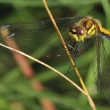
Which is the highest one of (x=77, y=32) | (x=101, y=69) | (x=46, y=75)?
(x=46, y=75)

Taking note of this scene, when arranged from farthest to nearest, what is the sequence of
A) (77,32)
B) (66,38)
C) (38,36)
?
1. (38,36)
2. (66,38)
3. (77,32)

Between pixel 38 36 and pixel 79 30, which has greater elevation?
pixel 38 36

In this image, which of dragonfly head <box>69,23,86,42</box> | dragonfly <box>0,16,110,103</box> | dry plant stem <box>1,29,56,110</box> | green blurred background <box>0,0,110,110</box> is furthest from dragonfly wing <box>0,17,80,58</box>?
dry plant stem <box>1,29,56,110</box>

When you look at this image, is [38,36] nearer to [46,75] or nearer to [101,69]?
[101,69]

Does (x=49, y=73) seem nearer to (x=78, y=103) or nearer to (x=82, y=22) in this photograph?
(x=78, y=103)

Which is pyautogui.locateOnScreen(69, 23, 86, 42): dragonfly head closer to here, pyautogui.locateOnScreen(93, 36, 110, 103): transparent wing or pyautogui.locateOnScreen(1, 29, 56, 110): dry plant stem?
pyautogui.locateOnScreen(93, 36, 110, 103): transparent wing

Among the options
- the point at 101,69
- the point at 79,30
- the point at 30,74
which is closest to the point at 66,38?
the point at 79,30

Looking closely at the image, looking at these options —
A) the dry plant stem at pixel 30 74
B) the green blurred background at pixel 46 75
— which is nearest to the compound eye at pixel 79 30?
the green blurred background at pixel 46 75

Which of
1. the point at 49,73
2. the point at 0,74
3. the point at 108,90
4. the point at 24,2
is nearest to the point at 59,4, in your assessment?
the point at 24,2

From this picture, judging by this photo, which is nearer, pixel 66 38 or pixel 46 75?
pixel 66 38
